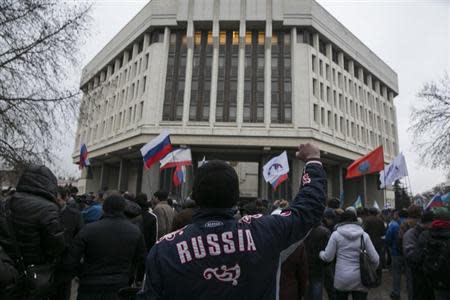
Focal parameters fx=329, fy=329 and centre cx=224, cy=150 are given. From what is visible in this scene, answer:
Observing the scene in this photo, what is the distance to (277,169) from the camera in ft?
47.3

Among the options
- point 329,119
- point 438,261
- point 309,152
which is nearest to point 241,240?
point 309,152

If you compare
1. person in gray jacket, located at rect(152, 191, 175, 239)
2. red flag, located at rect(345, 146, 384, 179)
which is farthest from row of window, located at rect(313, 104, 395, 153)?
person in gray jacket, located at rect(152, 191, 175, 239)

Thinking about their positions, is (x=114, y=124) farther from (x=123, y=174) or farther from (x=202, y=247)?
(x=202, y=247)

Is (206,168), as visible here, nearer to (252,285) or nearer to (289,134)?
(252,285)

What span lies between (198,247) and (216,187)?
0.32m

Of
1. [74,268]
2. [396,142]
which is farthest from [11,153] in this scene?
[396,142]

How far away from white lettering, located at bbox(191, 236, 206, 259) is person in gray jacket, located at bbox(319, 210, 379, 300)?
3.50 metres

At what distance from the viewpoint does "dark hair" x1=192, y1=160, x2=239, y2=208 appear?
5.72 feet

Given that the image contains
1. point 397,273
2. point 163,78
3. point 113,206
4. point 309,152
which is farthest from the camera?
point 163,78

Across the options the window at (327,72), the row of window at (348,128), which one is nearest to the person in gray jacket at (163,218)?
the row of window at (348,128)

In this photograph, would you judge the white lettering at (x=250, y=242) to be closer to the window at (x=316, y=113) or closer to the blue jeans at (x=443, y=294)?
the blue jeans at (x=443, y=294)

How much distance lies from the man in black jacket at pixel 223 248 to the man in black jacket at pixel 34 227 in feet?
5.58

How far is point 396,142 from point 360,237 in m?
45.0

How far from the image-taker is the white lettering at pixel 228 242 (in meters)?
1.62
